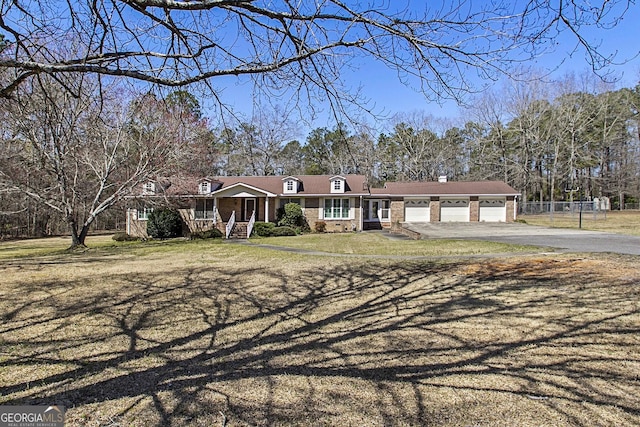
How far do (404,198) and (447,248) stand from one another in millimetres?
16024

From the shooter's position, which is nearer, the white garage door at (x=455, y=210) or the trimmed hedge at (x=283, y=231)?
the trimmed hedge at (x=283, y=231)

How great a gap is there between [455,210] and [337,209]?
32.7 ft

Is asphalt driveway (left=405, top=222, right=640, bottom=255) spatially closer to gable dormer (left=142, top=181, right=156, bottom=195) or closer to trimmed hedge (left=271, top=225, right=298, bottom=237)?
trimmed hedge (left=271, top=225, right=298, bottom=237)

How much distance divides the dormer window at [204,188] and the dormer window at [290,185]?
17.6 feet

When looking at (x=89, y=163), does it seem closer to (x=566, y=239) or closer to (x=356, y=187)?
(x=356, y=187)

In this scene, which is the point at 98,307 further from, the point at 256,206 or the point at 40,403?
the point at 256,206

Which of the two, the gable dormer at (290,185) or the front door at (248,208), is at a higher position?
the gable dormer at (290,185)

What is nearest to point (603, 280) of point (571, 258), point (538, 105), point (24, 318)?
point (571, 258)

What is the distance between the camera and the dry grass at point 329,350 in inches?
113

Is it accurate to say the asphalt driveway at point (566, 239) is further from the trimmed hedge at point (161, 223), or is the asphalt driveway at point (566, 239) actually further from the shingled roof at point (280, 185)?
the trimmed hedge at point (161, 223)

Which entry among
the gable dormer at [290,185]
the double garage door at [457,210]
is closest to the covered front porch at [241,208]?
the gable dormer at [290,185]

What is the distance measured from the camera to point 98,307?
20.2ft

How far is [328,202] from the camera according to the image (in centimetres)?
2766
